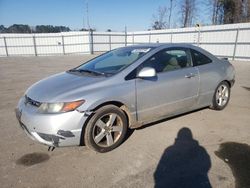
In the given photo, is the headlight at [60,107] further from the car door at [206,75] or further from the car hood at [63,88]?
the car door at [206,75]

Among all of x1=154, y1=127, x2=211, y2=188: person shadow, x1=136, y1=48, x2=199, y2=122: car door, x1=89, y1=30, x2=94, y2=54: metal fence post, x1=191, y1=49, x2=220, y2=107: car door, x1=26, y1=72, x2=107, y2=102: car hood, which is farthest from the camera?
x1=89, y1=30, x2=94, y2=54: metal fence post

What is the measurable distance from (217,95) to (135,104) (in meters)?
2.44

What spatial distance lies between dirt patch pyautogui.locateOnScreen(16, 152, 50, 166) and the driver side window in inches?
84.3

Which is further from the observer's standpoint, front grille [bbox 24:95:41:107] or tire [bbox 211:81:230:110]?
tire [bbox 211:81:230:110]

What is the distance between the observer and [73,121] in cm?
302

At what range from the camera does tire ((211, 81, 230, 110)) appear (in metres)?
5.01

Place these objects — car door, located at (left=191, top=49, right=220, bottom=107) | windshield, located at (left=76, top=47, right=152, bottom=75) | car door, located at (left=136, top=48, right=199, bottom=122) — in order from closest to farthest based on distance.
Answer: car door, located at (left=136, top=48, right=199, bottom=122) → windshield, located at (left=76, top=47, right=152, bottom=75) → car door, located at (left=191, top=49, right=220, bottom=107)

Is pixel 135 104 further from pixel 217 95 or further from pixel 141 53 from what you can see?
pixel 217 95

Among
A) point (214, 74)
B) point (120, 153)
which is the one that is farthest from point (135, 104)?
point (214, 74)

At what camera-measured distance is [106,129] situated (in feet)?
11.1

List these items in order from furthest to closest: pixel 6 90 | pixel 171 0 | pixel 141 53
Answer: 1. pixel 171 0
2. pixel 6 90
3. pixel 141 53

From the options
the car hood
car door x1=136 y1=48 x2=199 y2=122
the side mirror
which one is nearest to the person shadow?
car door x1=136 y1=48 x2=199 y2=122

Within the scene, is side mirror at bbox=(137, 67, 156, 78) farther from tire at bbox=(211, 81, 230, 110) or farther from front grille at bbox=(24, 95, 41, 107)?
tire at bbox=(211, 81, 230, 110)

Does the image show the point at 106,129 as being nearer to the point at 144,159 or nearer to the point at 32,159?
the point at 144,159
